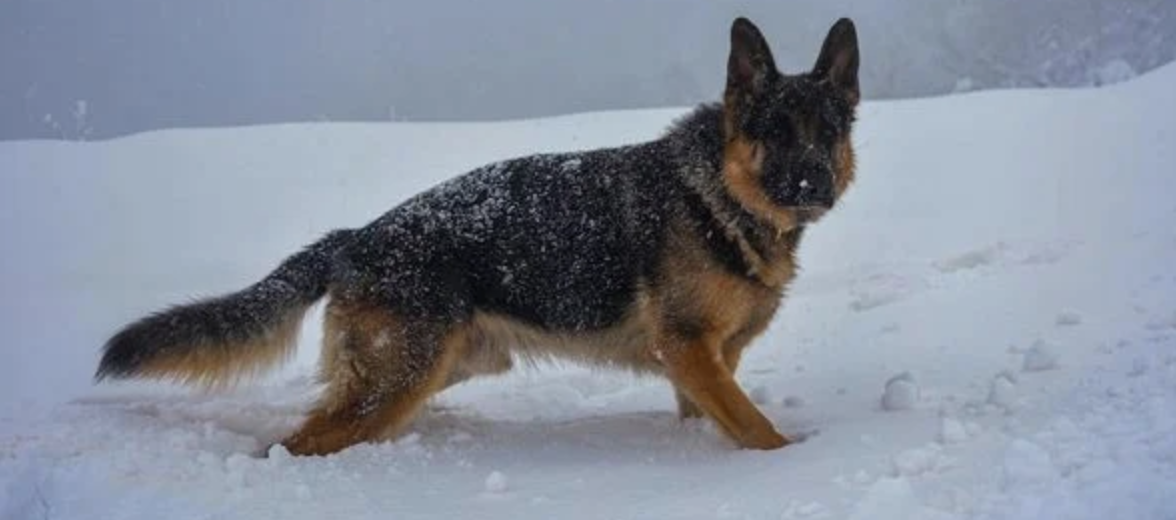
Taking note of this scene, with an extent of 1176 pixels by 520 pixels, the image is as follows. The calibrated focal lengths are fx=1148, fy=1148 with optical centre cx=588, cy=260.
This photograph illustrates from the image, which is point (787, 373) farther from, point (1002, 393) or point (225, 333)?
point (225, 333)

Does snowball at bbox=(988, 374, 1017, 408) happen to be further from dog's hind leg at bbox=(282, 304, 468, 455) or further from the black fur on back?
dog's hind leg at bbox=(282, 304, 468, 455)

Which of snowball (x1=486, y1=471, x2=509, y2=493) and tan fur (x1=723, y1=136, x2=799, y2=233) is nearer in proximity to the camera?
snowball (x1=486, y1=471, x2=509, y2=493)

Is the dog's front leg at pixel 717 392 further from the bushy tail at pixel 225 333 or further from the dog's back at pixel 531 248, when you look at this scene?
the bushy tail at pixel 225 333

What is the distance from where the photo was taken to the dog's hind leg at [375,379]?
525 centimetres

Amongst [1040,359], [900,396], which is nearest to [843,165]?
[900,396]

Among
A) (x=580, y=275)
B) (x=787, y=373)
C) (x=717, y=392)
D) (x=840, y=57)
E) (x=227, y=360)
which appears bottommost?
(x=787, y=373)

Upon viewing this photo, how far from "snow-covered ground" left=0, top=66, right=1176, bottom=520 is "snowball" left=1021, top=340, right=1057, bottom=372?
1 cm

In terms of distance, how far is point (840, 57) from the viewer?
5.43m

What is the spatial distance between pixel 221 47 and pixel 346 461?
45646 millimetres

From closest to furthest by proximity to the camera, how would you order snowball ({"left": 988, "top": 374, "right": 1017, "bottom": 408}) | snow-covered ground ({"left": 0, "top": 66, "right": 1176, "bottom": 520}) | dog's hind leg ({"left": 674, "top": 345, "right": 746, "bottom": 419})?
1. snow-covered ground ({"left": 0, "top": 66, "right": 1176, "bottom": 520})
2. snowball ({"left": 988, "top": 374, "right": 1017, "bottom": 408})
3. dog's hind leg ({"left": 674, "top": 345, "right": 746, "bottom": 419})

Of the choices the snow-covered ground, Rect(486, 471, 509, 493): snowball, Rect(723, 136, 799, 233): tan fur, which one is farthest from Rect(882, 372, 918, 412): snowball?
Rect(486, 471, 509, 493): snowball

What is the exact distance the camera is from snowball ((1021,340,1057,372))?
512cm

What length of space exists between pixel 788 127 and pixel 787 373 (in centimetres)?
175

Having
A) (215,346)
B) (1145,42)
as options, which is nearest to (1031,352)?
(215,346)
